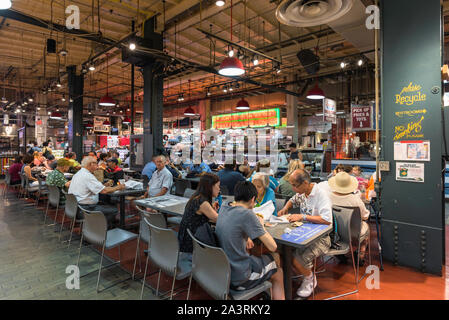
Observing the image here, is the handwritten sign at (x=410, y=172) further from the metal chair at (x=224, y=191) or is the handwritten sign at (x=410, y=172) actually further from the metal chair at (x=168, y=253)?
the metal chair at (x=168, y=253)

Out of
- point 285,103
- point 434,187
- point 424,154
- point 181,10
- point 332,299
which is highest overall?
point 181,10

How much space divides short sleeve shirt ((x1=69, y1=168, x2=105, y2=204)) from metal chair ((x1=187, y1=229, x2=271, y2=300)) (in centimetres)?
275

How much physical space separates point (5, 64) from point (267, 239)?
13.8 m

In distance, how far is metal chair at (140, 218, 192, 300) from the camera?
2.34 metres

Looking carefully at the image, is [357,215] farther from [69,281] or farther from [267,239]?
[69,281]

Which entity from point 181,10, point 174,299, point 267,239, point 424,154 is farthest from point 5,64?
point 424,154

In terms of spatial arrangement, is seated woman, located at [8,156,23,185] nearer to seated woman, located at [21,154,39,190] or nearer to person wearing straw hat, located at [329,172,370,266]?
seated woman, located at [21,154,39,190]

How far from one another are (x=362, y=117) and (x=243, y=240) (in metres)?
7.09

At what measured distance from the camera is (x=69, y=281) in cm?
324

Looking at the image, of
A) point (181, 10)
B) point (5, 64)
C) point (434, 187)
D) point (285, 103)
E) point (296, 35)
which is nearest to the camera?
point (434, 187)

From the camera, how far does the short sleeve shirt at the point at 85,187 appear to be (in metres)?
4.28

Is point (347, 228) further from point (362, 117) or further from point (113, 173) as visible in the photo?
point (362, 117)

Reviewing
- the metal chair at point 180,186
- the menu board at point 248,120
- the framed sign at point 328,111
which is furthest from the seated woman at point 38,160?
the framed sign at point 328,111

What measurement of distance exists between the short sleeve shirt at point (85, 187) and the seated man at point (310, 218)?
10.2ft
